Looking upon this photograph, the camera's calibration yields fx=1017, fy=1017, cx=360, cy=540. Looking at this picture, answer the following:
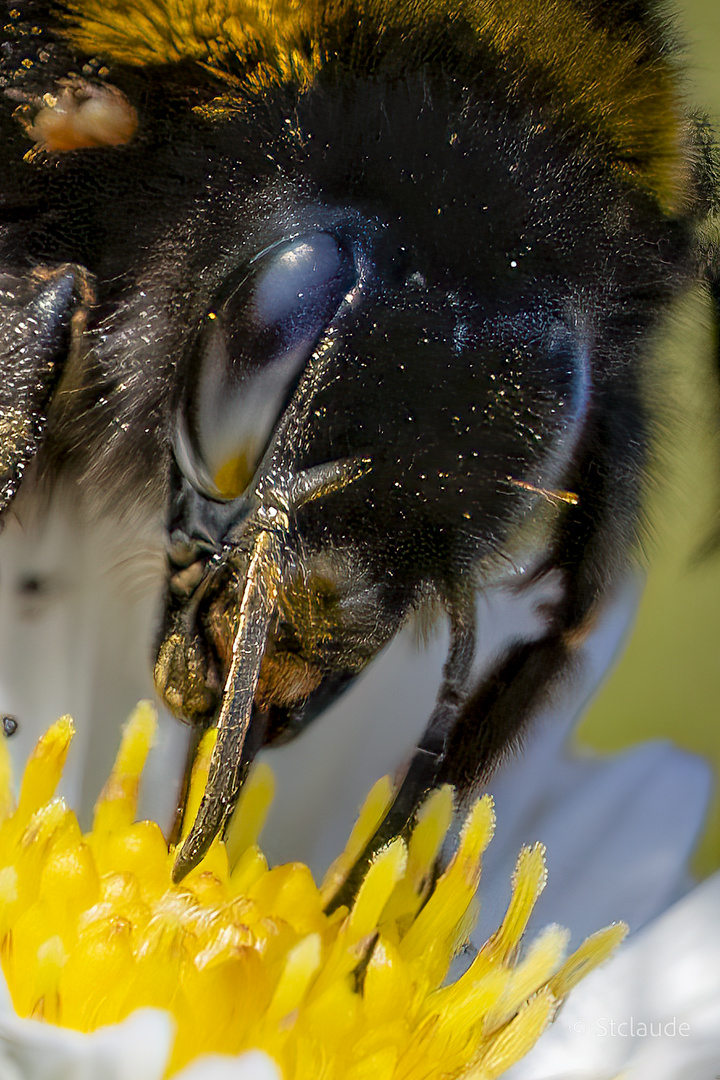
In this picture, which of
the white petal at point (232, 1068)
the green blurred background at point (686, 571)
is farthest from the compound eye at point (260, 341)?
the white petal at point (232, 1068)

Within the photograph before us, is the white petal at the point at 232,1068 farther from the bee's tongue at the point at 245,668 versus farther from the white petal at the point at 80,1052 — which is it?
the bee's tongue at the point at 245,668

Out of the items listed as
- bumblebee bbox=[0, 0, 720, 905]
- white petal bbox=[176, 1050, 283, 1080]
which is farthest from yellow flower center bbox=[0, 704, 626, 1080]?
bumblebee bbox=[0, 0, 720, 905]

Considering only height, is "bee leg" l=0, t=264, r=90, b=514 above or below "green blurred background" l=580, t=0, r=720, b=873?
above

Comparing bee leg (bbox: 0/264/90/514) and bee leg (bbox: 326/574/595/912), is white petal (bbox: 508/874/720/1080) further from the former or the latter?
bee leg (bbox: 0/264/90/514)

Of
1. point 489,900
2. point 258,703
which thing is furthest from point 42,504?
point 489,900

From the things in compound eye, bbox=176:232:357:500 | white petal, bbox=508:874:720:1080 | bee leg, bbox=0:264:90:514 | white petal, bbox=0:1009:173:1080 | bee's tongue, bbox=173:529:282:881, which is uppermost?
bee leg, bbox=0:264:90:514

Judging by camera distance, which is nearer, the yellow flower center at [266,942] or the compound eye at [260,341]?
the compound eye at [260,341]

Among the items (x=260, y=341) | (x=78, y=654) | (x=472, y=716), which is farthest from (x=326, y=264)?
(x=78, y=654)
